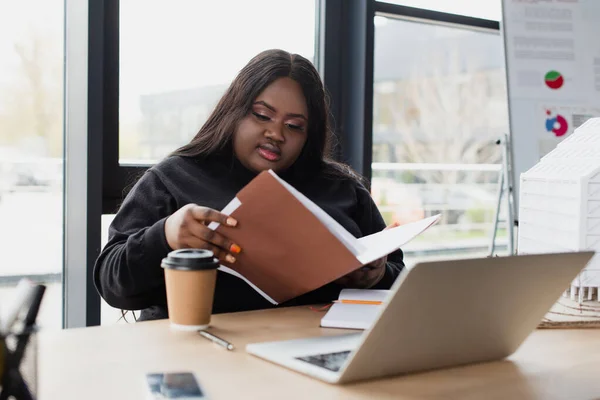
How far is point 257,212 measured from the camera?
44.4 inches

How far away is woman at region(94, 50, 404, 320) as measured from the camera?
1410 millimetres

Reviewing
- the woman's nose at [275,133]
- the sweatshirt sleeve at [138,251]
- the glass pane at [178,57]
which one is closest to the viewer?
the sweatshirt sleeve at [138,251]

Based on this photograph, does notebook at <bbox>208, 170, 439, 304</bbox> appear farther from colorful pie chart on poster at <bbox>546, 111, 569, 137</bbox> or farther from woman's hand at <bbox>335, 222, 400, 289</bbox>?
colorful pie chart on poster at <bbox>546, 111, 569, 137</bbox>

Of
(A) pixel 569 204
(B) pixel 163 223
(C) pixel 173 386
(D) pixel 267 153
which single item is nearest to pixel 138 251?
(B) pixel 163 223

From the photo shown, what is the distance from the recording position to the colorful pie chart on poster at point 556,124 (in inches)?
118

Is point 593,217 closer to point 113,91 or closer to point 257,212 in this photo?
point 257,212

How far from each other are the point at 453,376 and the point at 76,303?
1.57 meters

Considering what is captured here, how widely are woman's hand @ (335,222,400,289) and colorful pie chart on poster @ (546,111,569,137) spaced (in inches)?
71.4

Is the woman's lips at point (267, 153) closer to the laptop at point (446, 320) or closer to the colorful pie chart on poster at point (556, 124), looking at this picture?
the laptop at point (446, 320)

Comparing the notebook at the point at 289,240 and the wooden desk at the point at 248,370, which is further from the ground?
the notebook at the point at 289,240

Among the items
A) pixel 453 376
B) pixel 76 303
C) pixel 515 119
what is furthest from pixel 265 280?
pixel 515 119

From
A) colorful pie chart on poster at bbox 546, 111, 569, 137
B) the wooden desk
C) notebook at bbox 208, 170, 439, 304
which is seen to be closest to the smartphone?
the wooden desk

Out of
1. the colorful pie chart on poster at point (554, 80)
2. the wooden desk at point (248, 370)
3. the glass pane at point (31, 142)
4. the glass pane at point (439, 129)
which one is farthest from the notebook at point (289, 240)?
the colorful pie chart on poster at point (554, 80)

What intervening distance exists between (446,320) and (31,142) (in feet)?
5.44
